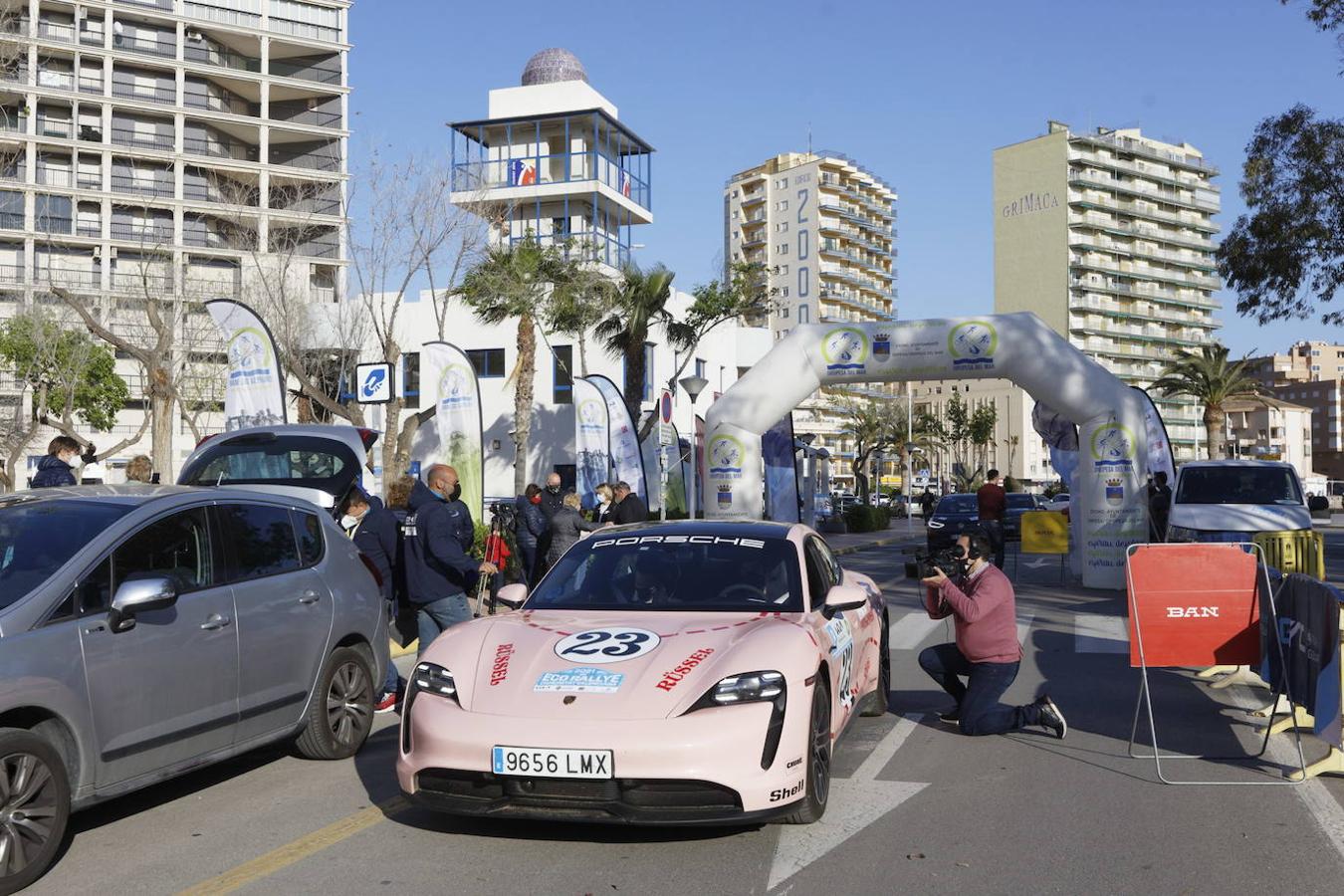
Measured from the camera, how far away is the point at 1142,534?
20000mm

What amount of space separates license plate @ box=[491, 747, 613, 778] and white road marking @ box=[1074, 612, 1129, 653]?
28.1ft

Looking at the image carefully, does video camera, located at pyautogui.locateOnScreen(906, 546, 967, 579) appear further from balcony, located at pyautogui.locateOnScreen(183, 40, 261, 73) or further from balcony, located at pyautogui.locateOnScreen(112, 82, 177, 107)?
balcony, located at pyautogui.locateOnScreen(183, 40, 261, 73)

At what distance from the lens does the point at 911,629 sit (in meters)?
14.4

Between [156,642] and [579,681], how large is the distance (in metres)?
1.99

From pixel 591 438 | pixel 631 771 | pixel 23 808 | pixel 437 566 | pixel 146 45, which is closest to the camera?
pixel 23 808

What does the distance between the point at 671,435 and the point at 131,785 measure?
100 ft

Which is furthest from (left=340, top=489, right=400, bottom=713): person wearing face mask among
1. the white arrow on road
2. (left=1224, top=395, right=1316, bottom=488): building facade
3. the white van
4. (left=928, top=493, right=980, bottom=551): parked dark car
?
(left=1224, top=395, right=1316, bottom=488): building facade

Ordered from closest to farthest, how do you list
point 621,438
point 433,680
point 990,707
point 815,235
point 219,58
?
point 433,680 → point 990,707 → point 621,438 → point 219,58 → point 815,235

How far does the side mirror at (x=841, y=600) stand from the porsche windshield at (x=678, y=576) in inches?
6.2

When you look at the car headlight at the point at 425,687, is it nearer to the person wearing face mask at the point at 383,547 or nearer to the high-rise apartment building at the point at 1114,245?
the person wearing face mask at the point at 383,547

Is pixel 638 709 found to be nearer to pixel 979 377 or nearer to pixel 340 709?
pixel 340 709

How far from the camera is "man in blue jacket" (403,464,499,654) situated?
29.1ft

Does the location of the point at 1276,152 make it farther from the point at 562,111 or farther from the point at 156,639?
the point at 562,111

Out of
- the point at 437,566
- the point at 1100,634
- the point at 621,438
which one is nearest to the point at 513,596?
the point at 437,566
